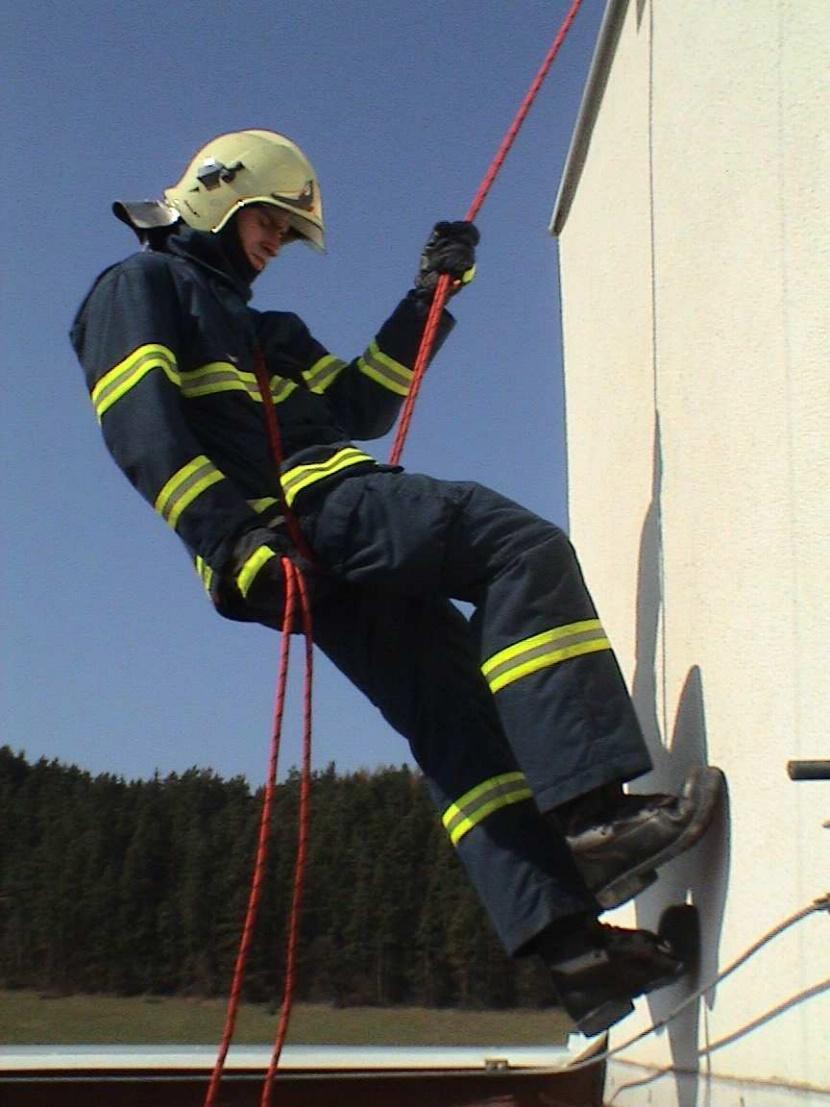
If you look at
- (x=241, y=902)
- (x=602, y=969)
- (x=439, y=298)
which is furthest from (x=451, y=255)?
(x=241, y=902)

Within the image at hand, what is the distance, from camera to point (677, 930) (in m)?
2.12

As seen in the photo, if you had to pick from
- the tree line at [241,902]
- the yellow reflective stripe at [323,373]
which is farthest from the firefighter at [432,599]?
the tree line at [241,902]

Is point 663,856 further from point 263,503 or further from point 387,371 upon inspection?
point 387,371

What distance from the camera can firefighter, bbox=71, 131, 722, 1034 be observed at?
1.91m

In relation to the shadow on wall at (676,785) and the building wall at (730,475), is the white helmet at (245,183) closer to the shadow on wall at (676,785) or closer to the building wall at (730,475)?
the building wall at (730,475)

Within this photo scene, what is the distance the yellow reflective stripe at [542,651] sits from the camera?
6.35 ft

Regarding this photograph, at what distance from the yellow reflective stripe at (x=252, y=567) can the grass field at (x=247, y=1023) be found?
1.34m

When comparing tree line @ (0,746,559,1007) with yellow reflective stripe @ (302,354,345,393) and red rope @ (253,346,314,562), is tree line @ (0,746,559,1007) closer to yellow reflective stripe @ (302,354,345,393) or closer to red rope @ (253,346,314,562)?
yellow reflective stripe @ (302,354,345,393)

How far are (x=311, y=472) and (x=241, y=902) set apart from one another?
1.79m

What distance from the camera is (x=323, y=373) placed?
9.04 feet

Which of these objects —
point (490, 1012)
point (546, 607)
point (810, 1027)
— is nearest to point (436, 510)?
point (546, 607)

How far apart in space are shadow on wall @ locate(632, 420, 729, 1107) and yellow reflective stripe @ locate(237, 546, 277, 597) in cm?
75

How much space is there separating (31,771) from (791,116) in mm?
3023

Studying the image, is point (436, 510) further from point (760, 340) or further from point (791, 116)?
point (791, 116)
